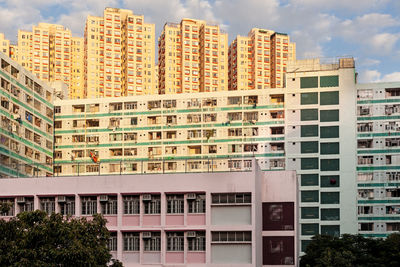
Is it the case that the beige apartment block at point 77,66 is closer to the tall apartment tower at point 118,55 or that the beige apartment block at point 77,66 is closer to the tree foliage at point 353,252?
the tall apartment tower at point 118,55

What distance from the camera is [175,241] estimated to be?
41.1 meters

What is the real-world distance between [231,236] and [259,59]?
10011 cm

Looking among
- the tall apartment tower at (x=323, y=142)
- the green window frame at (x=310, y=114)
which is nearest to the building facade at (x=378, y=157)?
the tall apartment tower at (x=323, y=142)

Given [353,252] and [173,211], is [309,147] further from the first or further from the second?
[173,211]

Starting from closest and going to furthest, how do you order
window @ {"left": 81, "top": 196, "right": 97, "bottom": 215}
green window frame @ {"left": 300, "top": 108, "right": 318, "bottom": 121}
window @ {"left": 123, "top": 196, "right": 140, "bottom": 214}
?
window @ {"left": 123, "top": 196, "right": 140, "bottom": 214}, window @ {"left": 81, "top": 196, "right": 97, "bottom": 215}, green window frame @ {"left": 300, "top": 108, "right": 318, "bottom": 121}

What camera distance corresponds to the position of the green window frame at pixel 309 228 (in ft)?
260

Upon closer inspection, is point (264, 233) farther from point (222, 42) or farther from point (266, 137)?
point (222, 42)

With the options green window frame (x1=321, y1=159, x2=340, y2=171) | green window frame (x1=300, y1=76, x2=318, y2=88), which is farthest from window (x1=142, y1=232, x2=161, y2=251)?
green window frame (x1=300, y1=76, x2=318, y2=88)

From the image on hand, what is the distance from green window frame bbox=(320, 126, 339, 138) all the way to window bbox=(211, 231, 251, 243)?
141 feet

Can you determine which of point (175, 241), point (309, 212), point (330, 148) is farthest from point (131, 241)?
point (330, 148)

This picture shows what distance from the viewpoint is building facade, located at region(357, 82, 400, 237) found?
79.9 m

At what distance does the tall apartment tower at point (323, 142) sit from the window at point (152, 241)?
40.7m

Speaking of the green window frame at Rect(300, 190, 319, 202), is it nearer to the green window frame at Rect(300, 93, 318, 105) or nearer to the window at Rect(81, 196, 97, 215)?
the green window frame at Rect(300, 93, 318, 105)

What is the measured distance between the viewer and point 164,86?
422ft
